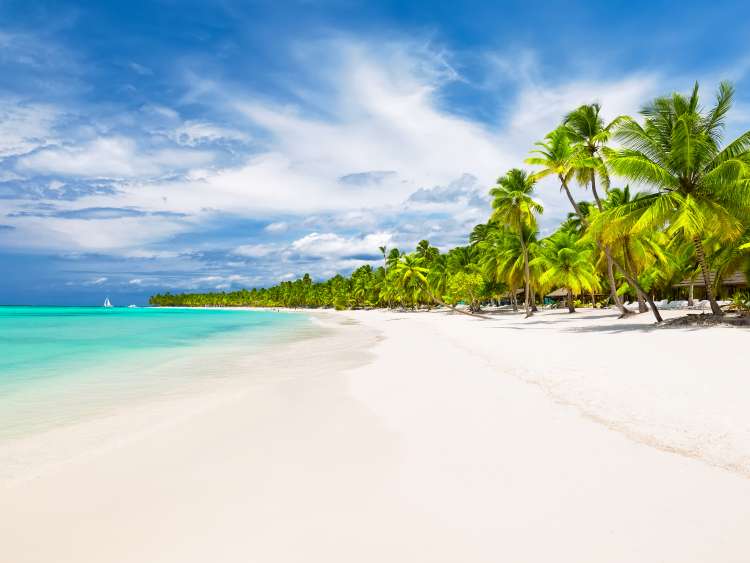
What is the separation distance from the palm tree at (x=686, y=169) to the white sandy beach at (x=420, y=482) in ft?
34.0

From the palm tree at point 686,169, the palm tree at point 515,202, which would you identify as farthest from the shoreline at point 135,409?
the palm tree at point 515,202

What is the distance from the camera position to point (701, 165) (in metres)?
17.6

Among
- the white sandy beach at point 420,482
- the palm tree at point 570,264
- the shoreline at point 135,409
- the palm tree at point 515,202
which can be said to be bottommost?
the shoreline at point 135,409

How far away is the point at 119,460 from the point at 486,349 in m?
12.1

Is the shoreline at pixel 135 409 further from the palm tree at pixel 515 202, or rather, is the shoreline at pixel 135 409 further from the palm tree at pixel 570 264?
the palm tree at pixel 570 264

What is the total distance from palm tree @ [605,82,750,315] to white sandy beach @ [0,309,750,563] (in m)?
10.4

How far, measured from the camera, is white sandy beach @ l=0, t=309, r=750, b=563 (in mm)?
3344

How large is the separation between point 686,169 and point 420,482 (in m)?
18.4

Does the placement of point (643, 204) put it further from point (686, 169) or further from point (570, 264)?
point (570, 264)

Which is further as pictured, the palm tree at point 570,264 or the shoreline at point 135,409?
the palm tree at point 570,264

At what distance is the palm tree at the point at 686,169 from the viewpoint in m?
16.4

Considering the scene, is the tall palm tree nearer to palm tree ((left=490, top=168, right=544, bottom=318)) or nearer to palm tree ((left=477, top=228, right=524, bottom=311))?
palm tree ((left=490, top=168, right=544, bottom=318))

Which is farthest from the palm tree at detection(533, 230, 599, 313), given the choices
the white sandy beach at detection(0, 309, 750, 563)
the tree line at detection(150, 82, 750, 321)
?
the white sandy beach at detection(0, 309, 750, 563)

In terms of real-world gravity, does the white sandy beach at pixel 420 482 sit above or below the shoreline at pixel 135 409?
above
